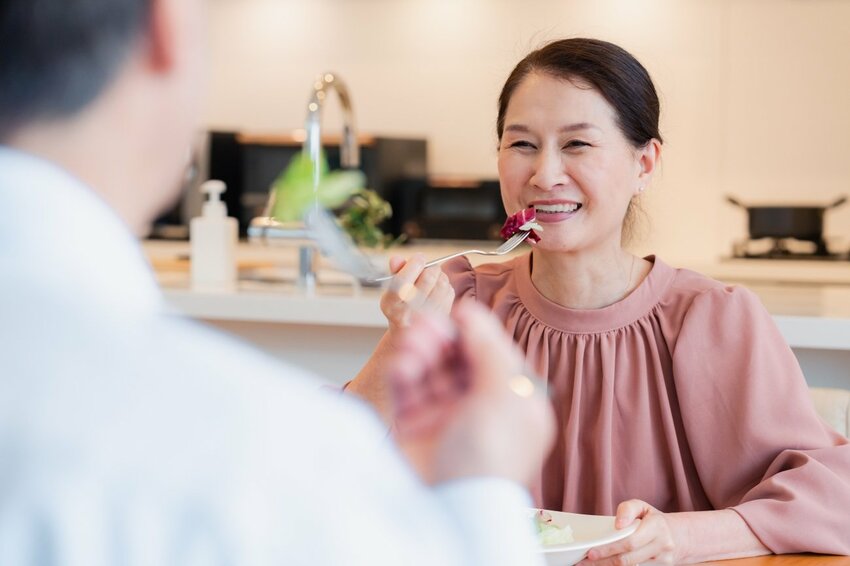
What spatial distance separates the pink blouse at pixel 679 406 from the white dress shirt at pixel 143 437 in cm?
112

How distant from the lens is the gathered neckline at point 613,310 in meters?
1.76

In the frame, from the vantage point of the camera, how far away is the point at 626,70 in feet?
5.75

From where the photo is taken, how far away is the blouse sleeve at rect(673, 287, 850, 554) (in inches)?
58.2

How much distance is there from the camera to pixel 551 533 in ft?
4.21

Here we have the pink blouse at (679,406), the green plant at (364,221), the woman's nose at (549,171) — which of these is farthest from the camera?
the green plant at (364,221)

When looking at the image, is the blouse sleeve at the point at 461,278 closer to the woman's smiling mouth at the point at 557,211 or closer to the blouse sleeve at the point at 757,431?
the woman's smiling mouth at the point at 557,211

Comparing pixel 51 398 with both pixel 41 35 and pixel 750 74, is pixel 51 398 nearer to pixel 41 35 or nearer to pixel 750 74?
pixel 41 35

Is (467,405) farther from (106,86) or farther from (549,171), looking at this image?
(549,171)

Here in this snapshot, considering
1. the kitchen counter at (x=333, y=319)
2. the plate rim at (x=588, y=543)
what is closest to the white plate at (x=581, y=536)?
the plate rim at (x=588, y=543)

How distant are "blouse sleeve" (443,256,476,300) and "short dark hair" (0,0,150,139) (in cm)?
142

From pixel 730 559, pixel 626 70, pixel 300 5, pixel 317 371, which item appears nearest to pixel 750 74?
pixel 300 5

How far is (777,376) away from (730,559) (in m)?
0.30

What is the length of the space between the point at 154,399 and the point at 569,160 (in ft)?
4.38

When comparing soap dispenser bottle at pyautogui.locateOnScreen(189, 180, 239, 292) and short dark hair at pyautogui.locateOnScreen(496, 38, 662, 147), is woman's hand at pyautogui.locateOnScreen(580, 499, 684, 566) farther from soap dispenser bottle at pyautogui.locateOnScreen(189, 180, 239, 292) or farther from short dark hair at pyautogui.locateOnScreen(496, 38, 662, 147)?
soap dispenser bottle at pyautogui.locateOnScreen(189, 180, 239, 292)
